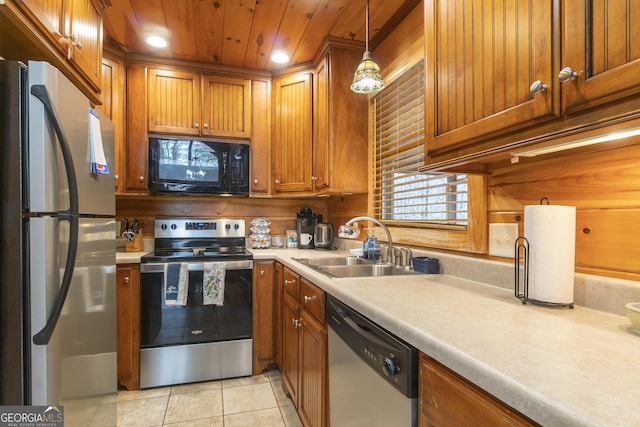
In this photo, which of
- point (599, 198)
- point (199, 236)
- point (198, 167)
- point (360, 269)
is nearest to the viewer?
point (599, 198)

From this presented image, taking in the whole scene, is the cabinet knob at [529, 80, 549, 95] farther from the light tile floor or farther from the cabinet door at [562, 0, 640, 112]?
the light tile floor

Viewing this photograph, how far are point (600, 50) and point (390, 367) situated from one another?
0.84 metres

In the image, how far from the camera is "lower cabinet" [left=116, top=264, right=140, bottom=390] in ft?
6.97

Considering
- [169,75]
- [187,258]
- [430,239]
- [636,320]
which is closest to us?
[636,320]

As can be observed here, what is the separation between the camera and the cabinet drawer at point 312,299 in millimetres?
1451

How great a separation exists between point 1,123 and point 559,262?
5.57ft

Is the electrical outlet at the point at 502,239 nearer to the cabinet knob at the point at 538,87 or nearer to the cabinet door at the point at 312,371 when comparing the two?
the cabinet knob at the point at 538,87

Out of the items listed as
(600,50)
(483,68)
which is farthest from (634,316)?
(483,68)

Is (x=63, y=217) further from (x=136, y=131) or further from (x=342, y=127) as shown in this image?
(x=342, y=127)

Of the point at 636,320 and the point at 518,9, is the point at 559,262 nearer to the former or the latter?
the point at 636,320

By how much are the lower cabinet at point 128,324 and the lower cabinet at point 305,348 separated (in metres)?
0.97

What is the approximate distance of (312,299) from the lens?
1.57 meters

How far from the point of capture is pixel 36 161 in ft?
3.29

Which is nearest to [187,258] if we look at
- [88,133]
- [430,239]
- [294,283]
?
[294,283]
